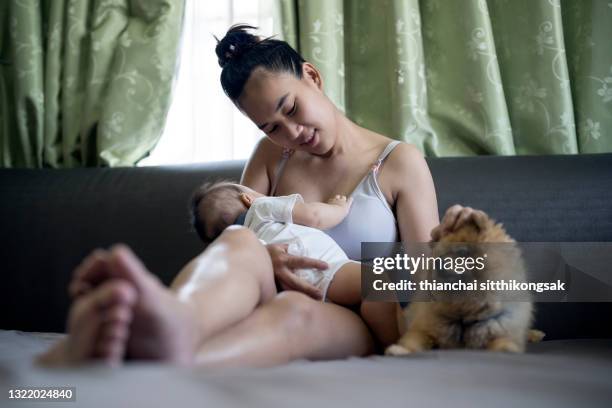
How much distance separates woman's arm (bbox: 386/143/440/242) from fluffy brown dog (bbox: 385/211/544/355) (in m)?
0.35

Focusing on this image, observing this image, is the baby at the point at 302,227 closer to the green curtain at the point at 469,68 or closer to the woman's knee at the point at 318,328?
the woman's knee at the point at 318,328

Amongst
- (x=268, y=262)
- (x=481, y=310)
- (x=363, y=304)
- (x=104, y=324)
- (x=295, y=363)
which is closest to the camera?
(x=104, y=324)

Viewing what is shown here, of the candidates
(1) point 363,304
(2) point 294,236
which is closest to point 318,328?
(1) point 363,304

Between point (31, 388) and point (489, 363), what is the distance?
1.97ft

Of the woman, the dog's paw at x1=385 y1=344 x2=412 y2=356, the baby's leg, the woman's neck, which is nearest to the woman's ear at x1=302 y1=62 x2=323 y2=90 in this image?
the woman

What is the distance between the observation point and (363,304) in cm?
122

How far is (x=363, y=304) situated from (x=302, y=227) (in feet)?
0.77

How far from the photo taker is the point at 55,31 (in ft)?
7.39

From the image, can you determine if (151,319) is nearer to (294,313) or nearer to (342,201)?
(294,313)

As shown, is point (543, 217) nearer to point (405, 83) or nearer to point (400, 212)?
point (400, 212)

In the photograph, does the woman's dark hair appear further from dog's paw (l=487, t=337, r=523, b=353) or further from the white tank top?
dog's paw (l=487, t=337, r=523, b=353)

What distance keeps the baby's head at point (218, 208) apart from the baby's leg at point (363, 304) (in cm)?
34

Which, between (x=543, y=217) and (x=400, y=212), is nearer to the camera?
(x=400, y=212)

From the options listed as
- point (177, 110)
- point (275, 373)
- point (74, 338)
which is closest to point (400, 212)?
point (275, 373)
